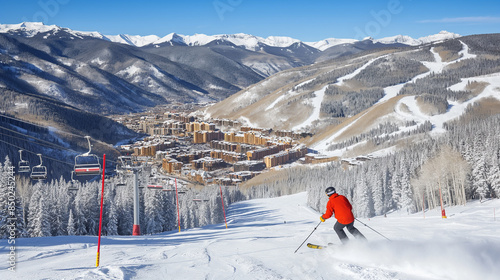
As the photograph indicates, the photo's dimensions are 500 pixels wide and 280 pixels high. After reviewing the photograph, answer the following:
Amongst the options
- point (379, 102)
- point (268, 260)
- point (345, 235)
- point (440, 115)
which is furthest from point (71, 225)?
point (379, 102)

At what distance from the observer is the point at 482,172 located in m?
49.6

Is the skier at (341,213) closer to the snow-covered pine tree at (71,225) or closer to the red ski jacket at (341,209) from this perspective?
the red ski jacket at (341,209)

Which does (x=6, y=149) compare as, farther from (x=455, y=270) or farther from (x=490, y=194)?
(x=455, y=270)

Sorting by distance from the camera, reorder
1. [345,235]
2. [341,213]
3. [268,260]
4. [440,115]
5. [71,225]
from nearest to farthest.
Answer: [268,260], [341,213], [345,235], [71,225], [440,115]

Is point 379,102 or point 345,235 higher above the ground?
point 379,102

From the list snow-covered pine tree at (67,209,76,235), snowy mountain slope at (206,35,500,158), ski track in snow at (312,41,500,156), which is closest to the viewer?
snow-covered pine tree at (67,209,76,235)

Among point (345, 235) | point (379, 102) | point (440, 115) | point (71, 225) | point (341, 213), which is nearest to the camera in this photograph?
point (341, 213)

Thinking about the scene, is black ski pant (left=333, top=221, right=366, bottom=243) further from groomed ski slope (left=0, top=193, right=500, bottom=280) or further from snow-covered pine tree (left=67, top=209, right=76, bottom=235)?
snow-covered pine tree (left=67, top=209, right=76, bottom=235)

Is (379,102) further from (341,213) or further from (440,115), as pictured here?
(341,213)

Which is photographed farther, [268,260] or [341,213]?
[341,213]

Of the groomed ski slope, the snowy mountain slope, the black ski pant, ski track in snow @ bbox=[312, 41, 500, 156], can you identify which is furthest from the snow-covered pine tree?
the snowy mountain slope

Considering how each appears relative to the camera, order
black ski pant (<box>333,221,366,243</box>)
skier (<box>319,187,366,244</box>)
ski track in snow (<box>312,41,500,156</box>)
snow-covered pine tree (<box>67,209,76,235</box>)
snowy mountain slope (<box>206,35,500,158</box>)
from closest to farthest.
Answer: skier (<box>319,187,366,244</box>)
black ski pant (<box>333,221,366,243</box>)
snow-covered pine tree (<box>67,209,76,235</box>)
ski track in snow (<box>312,41,500,156</box>)
snowy mountain slope (<box>206,35,500,158</box>)

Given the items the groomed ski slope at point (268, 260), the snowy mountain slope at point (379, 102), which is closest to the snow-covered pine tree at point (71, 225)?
the groomed ski slope at point (268, 260)

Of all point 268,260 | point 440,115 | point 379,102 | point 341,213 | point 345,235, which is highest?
point 379,102
